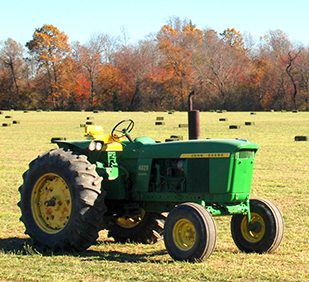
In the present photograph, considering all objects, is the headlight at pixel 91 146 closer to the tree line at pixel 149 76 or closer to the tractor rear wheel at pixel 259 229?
the tractor rear wheel at pixel 259 229

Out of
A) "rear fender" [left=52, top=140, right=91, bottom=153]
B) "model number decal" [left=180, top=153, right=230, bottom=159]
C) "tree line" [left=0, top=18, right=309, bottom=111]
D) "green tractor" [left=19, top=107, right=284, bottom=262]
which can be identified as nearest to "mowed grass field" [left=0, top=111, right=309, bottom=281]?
"green tractor" [left=19, top=107, right=284, bottom=262]

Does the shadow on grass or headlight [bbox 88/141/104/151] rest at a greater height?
headlight [bbox 88/141/104/151]

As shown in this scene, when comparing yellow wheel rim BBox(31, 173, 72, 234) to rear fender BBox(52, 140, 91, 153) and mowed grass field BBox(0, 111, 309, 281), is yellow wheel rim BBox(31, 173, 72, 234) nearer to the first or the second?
mowed grass field BBox(0, 111, 309, 281)

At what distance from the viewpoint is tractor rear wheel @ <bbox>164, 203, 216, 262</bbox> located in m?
8.47

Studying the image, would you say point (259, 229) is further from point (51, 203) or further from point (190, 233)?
point (51, 203)

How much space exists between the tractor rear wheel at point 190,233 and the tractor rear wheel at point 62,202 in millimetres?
1010

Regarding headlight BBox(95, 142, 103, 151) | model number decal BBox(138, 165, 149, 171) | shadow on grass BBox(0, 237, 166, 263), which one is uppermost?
headlight BBox(95, 142, 103, 151)

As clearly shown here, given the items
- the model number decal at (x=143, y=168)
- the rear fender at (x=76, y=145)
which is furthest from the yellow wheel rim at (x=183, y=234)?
the rear fender at (x=76, y=145)

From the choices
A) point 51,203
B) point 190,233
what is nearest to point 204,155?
point 190,233

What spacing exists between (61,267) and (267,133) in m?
26.8

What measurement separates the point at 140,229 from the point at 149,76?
84775 millimetres

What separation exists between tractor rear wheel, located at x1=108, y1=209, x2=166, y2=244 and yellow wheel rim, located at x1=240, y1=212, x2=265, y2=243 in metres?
1.29

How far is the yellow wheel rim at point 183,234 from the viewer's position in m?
8.69

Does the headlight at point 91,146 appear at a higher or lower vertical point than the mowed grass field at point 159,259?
higher
